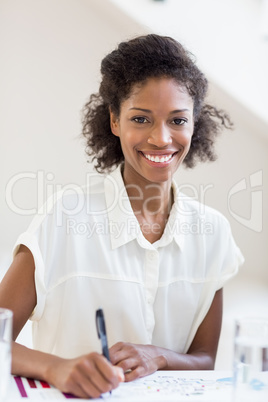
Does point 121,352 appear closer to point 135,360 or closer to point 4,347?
point 135,360

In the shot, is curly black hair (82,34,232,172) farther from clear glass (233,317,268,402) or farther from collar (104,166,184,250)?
clear glass (233,317,268,402)

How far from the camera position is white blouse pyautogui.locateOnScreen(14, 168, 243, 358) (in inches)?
56.7

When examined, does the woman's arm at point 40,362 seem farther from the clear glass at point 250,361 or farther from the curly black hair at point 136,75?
the curly black hair at point 136,75

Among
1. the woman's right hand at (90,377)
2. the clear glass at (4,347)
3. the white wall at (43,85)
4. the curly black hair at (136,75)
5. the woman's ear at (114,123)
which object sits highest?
the white wall at (43,85)

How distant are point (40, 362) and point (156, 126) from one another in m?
0.59

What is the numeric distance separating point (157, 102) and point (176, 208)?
298 mm

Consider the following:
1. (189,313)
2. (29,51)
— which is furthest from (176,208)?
(29,51)

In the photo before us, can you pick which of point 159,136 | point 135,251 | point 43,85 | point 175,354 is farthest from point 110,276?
point 43,85

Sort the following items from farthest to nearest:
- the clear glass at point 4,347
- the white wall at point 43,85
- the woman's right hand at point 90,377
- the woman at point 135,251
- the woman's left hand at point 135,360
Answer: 1. the white wall at point 43,85
2. the woman at point 135,251
3. the woman's left hand at point 135,360
4. the woman's right hand at point 90,377
5. the clear glass at point 4,347

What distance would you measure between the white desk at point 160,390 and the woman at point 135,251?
6.4 inches

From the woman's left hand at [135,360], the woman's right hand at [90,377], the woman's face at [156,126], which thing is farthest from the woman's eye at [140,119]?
the woman's right hand at [90,377]

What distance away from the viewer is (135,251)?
149cm

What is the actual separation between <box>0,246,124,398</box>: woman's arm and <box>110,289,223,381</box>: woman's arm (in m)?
0.13

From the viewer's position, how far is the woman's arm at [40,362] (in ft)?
3.34
